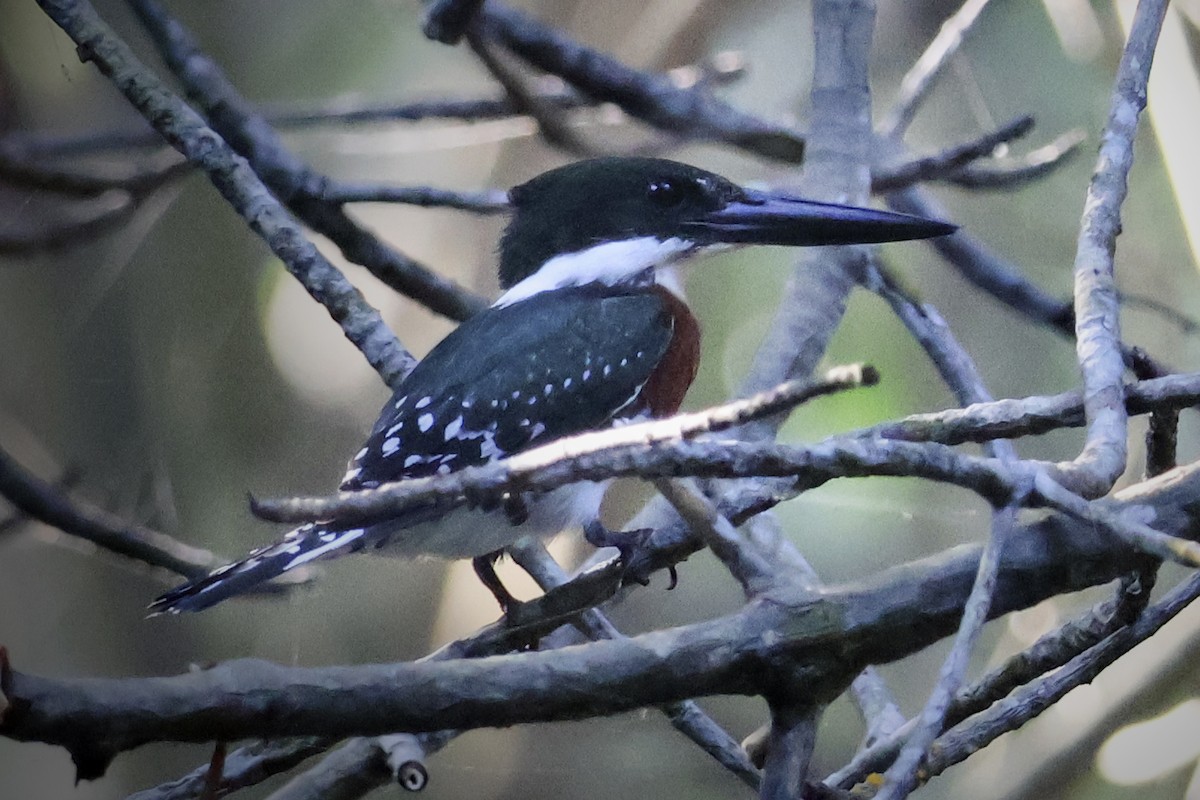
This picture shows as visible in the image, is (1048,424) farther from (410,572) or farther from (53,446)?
(53,446)

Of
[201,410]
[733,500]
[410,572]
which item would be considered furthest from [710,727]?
[201,410]

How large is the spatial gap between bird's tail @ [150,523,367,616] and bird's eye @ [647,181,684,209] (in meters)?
0.49

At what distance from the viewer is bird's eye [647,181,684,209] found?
1195mm

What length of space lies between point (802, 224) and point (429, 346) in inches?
16.2

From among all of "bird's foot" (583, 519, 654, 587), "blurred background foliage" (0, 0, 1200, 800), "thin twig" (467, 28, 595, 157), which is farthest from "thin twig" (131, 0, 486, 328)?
"bird's foot" (583, 519, 654, 587)

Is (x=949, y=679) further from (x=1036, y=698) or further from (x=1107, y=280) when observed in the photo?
(x=1107, y=280)

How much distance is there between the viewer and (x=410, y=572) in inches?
44.4

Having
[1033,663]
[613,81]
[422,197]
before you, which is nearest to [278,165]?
[422,197]

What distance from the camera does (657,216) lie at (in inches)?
47.8

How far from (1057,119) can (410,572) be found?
32.6 inches

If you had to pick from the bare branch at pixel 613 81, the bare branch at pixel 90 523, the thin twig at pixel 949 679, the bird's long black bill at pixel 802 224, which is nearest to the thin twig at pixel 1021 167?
the bird's long black bill at pixel 802 224

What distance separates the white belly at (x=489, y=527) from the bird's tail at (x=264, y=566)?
85 millimetres

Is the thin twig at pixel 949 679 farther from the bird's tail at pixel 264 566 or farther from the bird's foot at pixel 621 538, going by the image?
the bird's tail at pixel 264 566

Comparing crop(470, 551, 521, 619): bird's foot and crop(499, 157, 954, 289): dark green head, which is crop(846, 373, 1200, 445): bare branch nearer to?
crop(499, 157, 954, 289): dark green head
